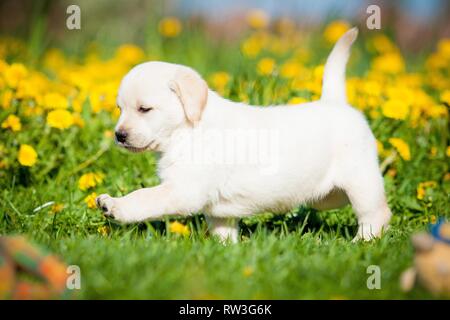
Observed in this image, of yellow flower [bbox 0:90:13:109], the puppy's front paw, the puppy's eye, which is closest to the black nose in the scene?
the puppy's eye

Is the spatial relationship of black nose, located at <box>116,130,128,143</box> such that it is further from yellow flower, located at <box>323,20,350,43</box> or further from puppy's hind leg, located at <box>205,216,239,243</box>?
yellow flower, located at <box>323,20,350,43</box>

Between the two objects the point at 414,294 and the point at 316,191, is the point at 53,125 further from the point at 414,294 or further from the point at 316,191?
the point at 414,294

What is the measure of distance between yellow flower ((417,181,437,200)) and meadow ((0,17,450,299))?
→ 0.03 ft

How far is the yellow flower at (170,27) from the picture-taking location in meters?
6.02

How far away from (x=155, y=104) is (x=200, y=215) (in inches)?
38.8

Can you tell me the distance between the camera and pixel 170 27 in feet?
19.7

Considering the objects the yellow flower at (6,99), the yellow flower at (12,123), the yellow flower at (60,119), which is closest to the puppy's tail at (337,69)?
the yellow flower at (60,119)

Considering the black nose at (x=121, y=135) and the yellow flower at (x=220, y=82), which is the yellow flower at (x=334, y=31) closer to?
the yellow flower at (x=220, y=82)

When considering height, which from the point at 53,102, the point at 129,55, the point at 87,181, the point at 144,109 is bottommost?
the point at 87,181

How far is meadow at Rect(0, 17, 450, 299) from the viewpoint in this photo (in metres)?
2.49

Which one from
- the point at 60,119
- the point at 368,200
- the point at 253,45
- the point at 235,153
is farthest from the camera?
the point at 253,45

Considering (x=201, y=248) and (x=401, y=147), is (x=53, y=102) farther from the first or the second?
(x=401, y=147)

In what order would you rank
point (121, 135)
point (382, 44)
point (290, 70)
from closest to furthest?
point (121, 135) < point (290, 70) < point (382, 44)

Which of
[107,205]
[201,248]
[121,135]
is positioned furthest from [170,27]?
[201,248]
